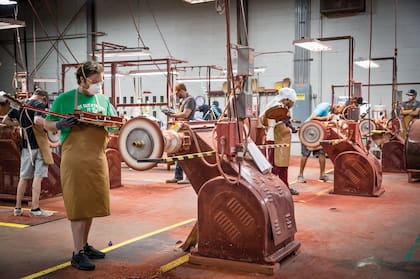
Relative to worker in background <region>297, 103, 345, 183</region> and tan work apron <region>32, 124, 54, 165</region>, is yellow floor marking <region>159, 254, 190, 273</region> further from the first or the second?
worker in background <region>297, 103, 345, 183</region>

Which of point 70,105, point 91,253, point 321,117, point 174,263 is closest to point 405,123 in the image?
point 321,117

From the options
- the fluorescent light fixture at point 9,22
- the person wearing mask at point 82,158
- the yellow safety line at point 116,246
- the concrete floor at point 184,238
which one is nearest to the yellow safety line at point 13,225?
the concrete floor at point 184,238

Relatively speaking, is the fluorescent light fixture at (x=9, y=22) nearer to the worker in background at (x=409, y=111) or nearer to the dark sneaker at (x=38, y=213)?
the dark sneaker at (x=38, y=213)

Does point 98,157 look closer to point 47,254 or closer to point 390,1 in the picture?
point 47,254

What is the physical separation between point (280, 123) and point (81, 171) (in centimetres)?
424

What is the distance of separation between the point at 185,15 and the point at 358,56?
6.21 m

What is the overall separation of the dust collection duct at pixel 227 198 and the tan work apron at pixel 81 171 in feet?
0.85

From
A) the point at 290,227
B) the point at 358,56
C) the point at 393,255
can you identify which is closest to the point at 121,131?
the point at 290,227

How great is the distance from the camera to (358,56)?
1524cm

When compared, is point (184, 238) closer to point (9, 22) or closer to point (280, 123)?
point (280, 123)

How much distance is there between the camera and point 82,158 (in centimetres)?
407

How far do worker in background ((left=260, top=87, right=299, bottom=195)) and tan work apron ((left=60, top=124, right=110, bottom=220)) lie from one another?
335cm

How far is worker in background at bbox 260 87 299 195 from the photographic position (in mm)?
7203

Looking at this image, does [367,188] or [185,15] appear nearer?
[367,188]
